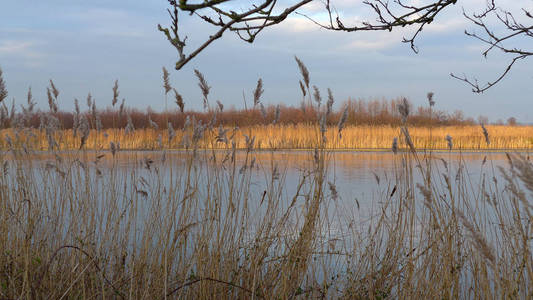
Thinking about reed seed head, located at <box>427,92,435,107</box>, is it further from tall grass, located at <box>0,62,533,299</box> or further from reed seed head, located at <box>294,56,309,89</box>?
reed seed head, located at <box>294,56,309,89</box>

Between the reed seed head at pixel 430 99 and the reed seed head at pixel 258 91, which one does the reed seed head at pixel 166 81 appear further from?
the reed seed head at pixel 430 99

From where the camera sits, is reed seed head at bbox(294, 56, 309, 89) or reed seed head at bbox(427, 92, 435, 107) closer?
reed seed head at bbox(294, 56, 309, 89)

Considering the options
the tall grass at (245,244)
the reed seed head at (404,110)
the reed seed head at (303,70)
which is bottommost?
the tall grass at (245,244)

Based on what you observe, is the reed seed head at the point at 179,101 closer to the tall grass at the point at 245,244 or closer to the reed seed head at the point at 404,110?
the tall grass at the point at 245,244

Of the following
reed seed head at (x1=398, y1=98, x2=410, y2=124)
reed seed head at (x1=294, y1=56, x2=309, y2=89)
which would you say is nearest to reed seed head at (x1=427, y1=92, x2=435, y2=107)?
reed seed head at (x1=398, y1=98, x2=410, y2=124)

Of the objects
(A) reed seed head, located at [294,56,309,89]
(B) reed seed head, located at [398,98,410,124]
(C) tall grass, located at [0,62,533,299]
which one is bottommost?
(C) tall grass, located at [0,62,533,299]

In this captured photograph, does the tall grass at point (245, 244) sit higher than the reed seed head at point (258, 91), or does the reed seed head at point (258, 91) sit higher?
the reed seed head at point (258, 91)

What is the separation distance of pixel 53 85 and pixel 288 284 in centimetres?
223

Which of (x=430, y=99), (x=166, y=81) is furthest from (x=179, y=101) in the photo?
(x=430, y=99)

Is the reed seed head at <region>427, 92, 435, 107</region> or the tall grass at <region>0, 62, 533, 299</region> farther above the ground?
the reed seed head at <region>427, 92, 435, 107</region>

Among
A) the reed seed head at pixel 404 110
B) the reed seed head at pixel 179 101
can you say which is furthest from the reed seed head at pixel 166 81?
the reed seed head at pixel 404 110

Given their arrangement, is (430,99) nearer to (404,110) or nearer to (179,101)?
(404,110)

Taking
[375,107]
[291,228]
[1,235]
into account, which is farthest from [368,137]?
[1,235]

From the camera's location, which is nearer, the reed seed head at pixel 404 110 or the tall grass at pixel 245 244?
the tall grass at pixel 245 244
